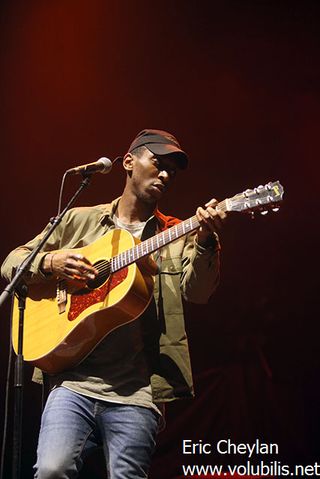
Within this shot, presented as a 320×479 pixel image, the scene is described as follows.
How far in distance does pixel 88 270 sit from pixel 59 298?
0.26 m

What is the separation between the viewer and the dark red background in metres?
5.00

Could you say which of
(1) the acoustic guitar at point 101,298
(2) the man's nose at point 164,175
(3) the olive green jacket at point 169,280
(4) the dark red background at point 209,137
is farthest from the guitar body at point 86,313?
(4) the dark red background at point 209,137

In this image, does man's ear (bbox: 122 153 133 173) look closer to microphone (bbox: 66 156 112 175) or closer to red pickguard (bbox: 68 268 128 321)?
microphone (bbox: 66 156 112 175)

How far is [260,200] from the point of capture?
2.79m

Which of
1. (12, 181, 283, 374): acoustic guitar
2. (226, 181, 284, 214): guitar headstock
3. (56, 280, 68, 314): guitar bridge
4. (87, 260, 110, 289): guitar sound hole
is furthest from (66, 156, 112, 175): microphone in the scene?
(226, 181, 284, 214): guitar headstock

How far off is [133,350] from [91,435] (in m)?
0.42

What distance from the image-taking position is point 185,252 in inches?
129

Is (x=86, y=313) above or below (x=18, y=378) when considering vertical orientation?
above

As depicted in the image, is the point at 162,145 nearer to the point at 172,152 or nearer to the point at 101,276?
the point at 172,152

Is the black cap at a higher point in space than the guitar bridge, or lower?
higher

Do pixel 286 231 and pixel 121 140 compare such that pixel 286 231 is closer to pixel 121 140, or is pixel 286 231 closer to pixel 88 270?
pixel 121 140

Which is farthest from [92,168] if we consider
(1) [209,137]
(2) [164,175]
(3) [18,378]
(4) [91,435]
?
(1) [209,137]

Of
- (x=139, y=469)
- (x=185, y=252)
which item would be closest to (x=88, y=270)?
(x=185, y=252)

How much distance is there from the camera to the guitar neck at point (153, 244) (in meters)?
2.97
